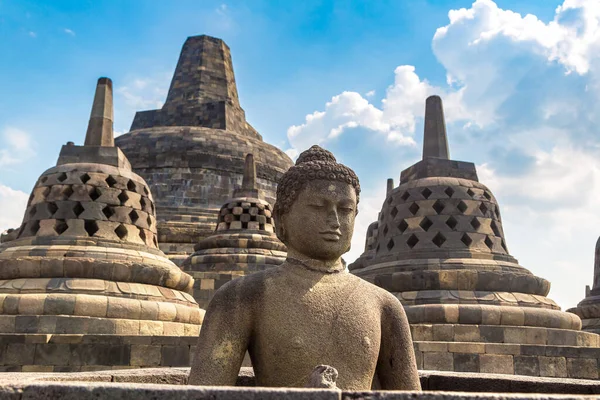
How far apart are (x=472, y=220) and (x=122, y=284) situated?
5.43 meters

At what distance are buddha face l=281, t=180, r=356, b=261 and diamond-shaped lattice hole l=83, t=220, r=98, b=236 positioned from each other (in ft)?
22.2

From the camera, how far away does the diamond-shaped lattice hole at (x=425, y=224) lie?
10133 millimetres

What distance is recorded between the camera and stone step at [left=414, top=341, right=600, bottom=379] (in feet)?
24.7

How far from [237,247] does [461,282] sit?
8448 mm

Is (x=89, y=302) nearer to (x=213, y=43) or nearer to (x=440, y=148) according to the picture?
(x=440, y=148)

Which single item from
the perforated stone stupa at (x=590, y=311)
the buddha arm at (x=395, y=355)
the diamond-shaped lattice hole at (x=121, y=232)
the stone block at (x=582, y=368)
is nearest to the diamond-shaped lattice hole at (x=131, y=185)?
the diamond-shaped lattice hole at (x=121, y=232)

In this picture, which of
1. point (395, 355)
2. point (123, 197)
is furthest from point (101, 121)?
→ point (395, 355)

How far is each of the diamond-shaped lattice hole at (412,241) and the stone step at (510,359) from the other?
2.20 meters

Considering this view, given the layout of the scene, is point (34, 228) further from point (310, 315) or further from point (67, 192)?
point (310, 315)

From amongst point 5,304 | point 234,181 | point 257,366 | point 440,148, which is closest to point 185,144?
point 234,181

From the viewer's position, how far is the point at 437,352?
26.2 ft

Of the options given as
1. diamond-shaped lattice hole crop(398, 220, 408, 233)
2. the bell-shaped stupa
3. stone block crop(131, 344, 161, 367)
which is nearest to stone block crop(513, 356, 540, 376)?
diamond-shaped lattice hole crop(398, 220, 408, 233)

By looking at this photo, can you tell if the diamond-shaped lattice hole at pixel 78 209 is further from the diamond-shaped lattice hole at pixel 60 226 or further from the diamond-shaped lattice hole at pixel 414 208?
the diamond-shaped lattice hole at pixel 414 208

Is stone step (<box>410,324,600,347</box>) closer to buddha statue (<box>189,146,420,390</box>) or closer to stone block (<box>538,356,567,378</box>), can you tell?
stone block (<box>538,356,567,378</box>)
